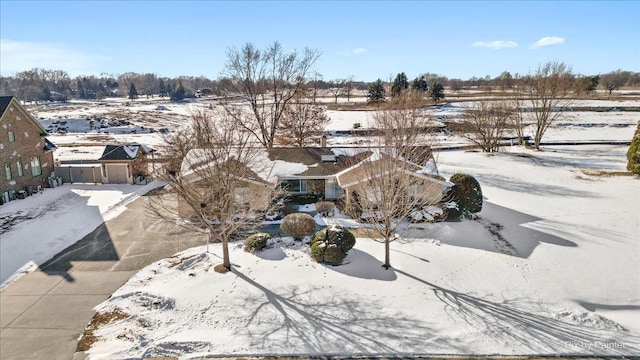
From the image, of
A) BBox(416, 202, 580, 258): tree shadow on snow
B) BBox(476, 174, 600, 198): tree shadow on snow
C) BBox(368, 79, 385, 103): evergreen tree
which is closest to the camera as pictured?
BBox(416, 202, 580, 258): tree shadow on snow

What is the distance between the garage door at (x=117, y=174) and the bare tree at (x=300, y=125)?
16.8 meters

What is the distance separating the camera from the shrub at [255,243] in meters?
20.9

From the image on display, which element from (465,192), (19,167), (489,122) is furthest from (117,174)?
(489,122)

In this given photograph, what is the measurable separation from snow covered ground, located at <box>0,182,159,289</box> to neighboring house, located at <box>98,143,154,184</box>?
108cm

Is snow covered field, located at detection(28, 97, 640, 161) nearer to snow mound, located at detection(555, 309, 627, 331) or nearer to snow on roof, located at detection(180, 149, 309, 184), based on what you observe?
snow on roof, located at detection(180, 149, 309, 184)

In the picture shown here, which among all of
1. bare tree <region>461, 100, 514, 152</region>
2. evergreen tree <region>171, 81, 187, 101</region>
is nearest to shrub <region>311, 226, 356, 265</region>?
bare tree <region>461, 100, 514, 152</region>

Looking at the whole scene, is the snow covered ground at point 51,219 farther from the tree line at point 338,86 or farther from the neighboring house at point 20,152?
the tree line at point 338,86

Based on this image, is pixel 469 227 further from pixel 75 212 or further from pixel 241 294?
pixel 75 212

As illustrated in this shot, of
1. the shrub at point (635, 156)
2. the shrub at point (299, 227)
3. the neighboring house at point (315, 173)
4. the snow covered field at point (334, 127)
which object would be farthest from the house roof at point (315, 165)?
the shrub at point (635, 156)

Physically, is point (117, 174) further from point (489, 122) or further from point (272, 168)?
point (489, 122)

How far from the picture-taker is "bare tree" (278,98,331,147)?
4516cm

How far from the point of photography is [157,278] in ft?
60.6

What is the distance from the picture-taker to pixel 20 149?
31891mm

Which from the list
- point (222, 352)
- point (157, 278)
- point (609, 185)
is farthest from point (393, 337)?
point (609, 185)
